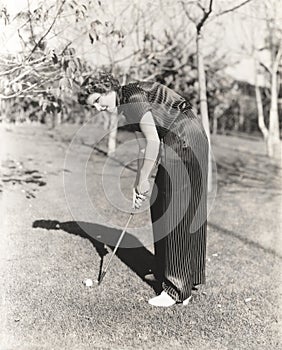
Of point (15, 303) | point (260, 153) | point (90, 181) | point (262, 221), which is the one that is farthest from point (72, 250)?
point (260, 153)

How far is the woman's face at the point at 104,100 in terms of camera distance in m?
A: 3.45

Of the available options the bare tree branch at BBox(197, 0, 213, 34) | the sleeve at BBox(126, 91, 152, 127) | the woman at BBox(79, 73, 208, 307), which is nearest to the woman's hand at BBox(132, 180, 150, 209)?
the woman at BBox(79, 73, 208, 307)

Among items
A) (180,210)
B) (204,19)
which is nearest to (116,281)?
(180,210)

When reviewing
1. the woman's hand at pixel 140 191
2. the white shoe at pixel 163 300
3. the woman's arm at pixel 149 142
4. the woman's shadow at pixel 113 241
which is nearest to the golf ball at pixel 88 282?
the woman's shadow at pixel 113 241

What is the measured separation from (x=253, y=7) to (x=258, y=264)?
5.17 metres

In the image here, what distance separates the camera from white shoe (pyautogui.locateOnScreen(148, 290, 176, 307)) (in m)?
3.64

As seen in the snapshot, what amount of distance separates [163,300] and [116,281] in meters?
0.56

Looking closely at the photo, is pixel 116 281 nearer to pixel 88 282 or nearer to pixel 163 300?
pixel 88 282

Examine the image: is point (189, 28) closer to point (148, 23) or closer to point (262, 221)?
point (148, 23)

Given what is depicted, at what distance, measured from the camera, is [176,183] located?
3.55 meters

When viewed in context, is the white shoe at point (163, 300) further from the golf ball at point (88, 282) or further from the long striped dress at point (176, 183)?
the golf ball at point (88, 282)

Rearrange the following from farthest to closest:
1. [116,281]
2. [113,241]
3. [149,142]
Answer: [113,241]
[116,281]
[149,142]

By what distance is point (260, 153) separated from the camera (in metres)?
15.9

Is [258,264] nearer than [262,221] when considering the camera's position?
Yes
